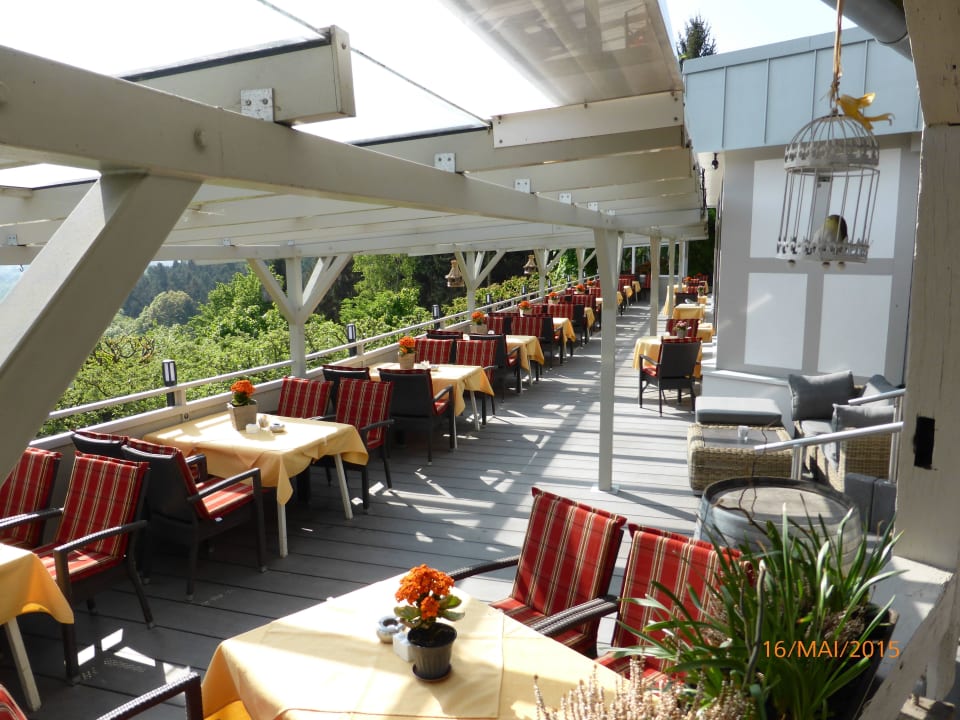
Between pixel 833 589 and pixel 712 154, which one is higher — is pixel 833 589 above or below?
below

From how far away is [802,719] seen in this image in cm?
125

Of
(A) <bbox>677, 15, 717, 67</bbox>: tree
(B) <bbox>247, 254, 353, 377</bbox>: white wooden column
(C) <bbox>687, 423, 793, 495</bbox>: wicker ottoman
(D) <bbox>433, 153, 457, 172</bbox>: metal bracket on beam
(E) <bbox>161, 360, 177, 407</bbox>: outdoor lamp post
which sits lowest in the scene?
(C) <bbox>687, 423, 793, 495</bbox>: wicker ottoman

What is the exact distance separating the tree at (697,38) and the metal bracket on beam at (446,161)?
112 feet

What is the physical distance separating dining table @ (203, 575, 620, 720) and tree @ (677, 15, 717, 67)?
116 ft

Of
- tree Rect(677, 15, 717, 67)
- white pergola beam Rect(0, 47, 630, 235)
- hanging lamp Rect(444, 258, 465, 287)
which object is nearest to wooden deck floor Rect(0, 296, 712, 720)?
white pergola beam Rect(0, 47, 630, 235)

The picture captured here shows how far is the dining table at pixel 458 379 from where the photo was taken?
7.25 m

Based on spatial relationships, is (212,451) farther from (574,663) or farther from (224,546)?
(574,663)

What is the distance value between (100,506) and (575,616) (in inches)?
103

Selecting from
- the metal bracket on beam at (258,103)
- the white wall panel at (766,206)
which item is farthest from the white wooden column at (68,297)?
the white wall panel at (766,206)

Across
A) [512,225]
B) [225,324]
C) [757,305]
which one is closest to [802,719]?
[512,225]

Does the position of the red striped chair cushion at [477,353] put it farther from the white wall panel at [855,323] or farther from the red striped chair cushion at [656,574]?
the red striped chair cushion at [656,574]

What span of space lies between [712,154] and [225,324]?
92.5ft

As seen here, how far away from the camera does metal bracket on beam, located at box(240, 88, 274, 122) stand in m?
1.60

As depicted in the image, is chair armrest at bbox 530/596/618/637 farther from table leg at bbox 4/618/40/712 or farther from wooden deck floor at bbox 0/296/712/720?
table leg at bbox 4/618/40/712
